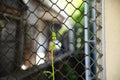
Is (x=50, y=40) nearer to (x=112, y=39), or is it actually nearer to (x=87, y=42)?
(x=87, y=42)

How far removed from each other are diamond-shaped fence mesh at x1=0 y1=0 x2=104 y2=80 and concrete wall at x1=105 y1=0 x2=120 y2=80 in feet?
0.11

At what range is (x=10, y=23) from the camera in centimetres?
116

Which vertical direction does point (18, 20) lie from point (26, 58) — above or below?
above

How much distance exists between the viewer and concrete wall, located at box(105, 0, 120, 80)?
3.10 ft

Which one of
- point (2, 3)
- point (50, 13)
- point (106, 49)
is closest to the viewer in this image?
point (106, 49)

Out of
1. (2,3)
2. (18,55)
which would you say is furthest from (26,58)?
(2,3)

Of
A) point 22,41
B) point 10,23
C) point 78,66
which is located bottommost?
point 78,66

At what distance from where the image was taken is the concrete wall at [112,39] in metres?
0.94

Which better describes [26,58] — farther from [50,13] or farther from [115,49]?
[115,49]

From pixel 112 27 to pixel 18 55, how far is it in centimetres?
52

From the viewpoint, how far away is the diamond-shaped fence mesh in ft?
3.16

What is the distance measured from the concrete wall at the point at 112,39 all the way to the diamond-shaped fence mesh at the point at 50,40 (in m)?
0.03

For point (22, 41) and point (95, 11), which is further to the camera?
point (22, 41)

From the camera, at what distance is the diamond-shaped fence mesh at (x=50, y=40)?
3.16ft
